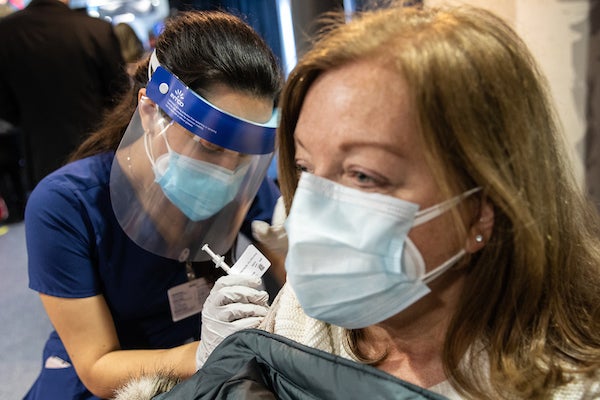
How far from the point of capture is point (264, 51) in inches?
53.7

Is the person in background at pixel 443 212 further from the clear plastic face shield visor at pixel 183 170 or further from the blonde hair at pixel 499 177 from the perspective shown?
the clear plastic face shield visor at pixel 183 170

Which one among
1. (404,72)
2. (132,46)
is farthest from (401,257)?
(132,46)

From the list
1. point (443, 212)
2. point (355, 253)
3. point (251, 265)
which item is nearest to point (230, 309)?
point (251, 265)

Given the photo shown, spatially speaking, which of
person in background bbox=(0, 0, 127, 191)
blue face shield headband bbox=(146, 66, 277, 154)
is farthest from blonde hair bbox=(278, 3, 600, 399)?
person in background bbox=(0, 0, 127, 191)

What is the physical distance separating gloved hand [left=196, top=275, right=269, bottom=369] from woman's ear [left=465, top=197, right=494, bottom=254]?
512mm

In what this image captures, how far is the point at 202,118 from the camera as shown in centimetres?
122

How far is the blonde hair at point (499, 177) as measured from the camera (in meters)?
0.77

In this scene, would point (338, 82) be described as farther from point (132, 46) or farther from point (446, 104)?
point (132, 46)

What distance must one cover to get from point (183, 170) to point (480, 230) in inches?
27.7

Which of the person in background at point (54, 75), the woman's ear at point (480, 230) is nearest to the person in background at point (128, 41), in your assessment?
the person in background at point (54, 75)

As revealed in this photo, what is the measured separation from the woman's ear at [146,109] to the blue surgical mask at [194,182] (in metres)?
0.05

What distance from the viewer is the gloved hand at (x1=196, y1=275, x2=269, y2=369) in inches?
46.3

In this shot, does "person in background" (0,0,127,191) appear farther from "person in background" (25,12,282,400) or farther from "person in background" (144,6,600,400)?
"person in background" (144,6,600,400)

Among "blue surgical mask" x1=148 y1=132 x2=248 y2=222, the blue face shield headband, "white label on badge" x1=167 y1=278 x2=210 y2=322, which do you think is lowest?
"white label on badge" x1=167 y1=278 x2=210 y2=322
